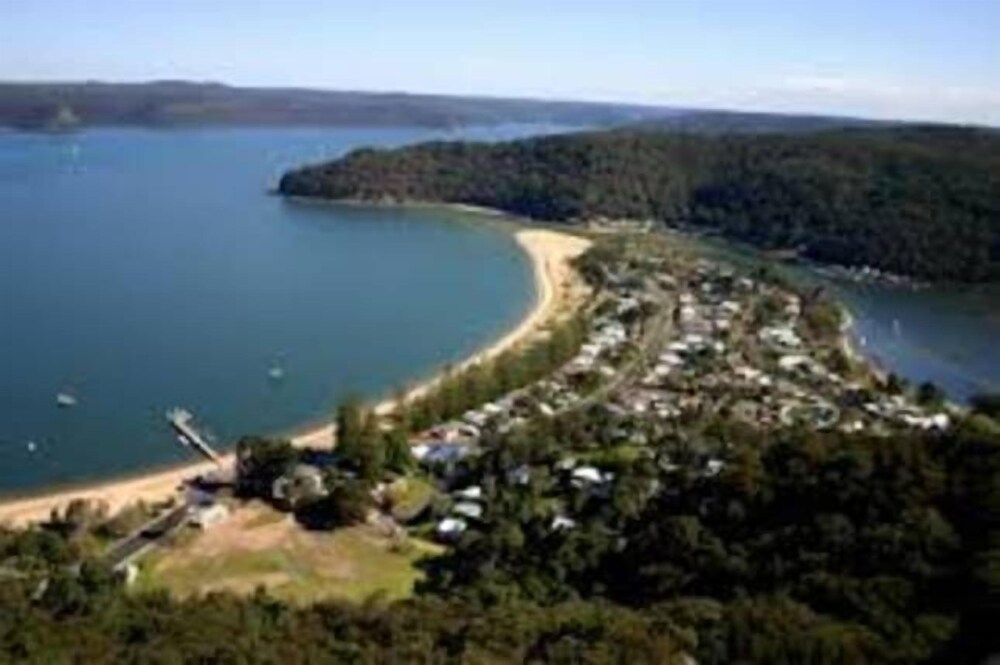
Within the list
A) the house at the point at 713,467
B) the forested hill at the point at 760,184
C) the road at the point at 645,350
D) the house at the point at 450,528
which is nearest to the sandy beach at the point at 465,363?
the road at the point at 645,350

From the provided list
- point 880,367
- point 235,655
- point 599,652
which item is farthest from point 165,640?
point 880,367

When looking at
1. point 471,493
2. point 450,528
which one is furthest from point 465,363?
point 450,528

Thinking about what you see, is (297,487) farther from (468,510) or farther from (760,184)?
(760,184)

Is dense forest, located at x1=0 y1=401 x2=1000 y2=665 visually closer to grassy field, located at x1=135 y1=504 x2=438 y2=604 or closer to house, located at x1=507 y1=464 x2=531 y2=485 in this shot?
house, located at x1=507 y1=464 x2=531 y2=485

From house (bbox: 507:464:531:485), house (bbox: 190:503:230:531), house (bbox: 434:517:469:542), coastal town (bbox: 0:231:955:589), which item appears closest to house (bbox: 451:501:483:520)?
coastal town (bbox: 0:231:955:589)

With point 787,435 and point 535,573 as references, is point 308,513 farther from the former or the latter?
point 787,435

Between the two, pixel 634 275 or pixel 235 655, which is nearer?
pixel 235 655

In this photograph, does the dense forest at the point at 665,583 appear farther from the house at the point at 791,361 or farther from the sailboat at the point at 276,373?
the house at the point at 791,361
